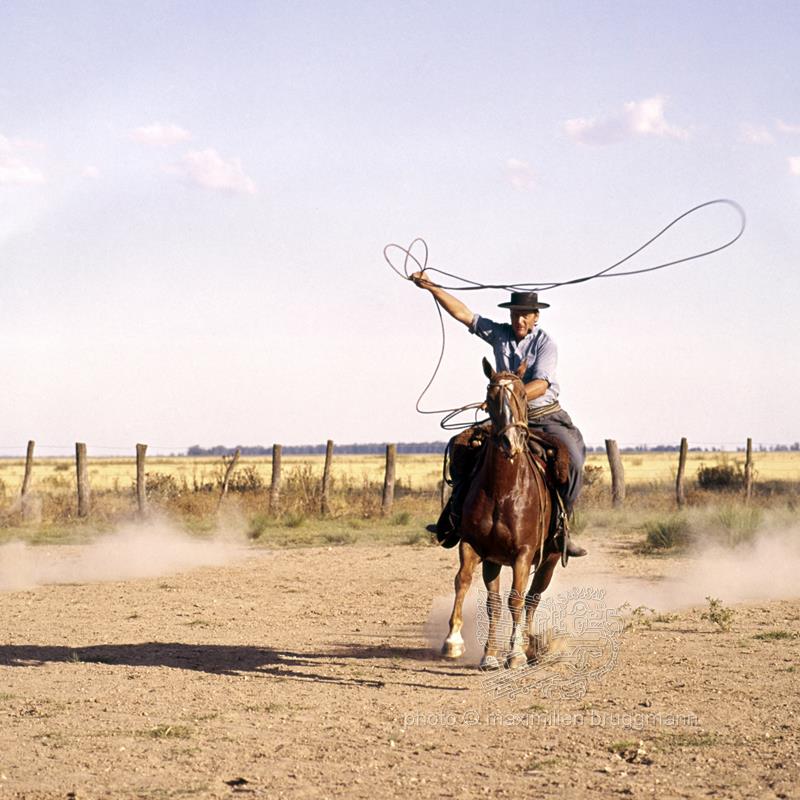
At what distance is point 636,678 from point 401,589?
6491mm

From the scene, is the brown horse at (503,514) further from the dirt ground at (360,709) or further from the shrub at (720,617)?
the shrub at (720,617)

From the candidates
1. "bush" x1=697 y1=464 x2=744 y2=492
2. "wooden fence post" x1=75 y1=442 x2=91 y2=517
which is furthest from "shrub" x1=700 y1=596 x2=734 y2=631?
"bush" x1=697 y1=464 x2=744 y2=492

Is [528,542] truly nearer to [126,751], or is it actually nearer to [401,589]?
[126,751]

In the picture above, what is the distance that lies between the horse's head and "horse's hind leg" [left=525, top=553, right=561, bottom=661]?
153 cm

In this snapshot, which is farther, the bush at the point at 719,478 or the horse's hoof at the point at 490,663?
the bush at the point at 719,478

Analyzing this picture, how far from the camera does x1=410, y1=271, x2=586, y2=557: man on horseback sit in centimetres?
955

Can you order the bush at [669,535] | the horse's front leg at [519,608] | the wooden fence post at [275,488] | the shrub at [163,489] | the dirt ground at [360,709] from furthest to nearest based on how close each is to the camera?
the shrub at [163,489] → the wooden fence post at [275,488] → the bush at [669,535] → the horse's front leg at [519,608] → the dirt ground at [360,709]

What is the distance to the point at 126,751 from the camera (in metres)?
6.69

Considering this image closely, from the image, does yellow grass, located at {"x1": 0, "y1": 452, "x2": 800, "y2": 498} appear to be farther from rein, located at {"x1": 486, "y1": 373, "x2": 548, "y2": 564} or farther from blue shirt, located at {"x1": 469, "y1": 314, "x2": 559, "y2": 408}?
rein, located at {"x1": 486, "y1": 373, "x2": 548, "y2": 564}

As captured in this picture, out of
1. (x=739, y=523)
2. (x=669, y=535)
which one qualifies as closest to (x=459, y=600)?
(x=669, y=535)

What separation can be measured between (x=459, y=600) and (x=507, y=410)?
1.53 metres

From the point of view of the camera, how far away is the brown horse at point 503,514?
28.9ft

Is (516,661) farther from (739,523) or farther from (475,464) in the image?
(739,523)

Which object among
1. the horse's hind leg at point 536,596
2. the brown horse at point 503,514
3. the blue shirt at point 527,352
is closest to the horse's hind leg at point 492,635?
the brown horse at point 503,514
